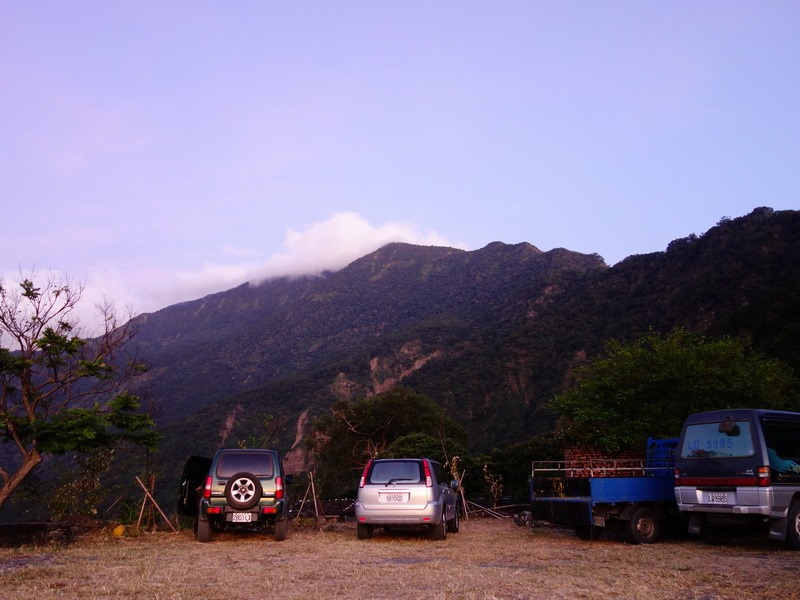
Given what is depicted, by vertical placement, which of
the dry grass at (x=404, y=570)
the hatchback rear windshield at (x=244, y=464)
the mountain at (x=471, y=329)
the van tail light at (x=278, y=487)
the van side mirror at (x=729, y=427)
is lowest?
the dry grass at (x=404, y=570)

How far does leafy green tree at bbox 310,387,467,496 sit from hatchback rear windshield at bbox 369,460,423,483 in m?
23.1

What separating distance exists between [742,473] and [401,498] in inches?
215

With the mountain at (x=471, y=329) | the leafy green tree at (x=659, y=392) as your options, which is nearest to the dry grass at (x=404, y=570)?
the leafy green tree at (x=659, y=392)

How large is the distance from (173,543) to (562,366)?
40.6 m

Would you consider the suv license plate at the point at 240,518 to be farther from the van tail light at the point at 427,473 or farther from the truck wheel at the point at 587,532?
the truck wheel at the point at 587,532

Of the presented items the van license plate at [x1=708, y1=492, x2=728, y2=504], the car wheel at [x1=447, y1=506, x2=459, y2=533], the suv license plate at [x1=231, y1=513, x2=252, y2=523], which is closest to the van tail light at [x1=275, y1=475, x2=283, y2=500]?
the suv license plate at [x1=231, y1=513, x2=252, y2=523]

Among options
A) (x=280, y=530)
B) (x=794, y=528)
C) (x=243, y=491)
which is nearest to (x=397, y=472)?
(x=280, y=530)

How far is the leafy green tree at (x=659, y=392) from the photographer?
16453 mm

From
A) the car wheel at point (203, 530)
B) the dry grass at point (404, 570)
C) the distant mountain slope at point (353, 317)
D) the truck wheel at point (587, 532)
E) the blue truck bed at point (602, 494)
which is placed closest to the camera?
the dry grass at point (404, 570)

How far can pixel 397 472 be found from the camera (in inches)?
474

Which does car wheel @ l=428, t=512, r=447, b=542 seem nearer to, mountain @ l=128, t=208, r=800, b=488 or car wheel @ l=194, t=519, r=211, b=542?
car wheel @ l=194, t=519, r=211, b=542

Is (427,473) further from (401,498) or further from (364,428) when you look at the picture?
(364,428)

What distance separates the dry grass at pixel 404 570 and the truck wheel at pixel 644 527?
0.86 ft

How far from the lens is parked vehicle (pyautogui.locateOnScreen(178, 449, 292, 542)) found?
469 inches
